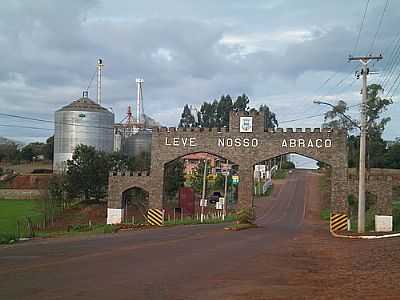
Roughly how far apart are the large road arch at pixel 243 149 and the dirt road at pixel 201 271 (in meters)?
26.9

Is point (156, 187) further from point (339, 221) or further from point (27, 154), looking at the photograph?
point (27, 154)

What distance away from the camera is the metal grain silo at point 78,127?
89.9 metres

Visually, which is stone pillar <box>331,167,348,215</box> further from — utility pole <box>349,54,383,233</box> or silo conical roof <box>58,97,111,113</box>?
silo conical roof <box>58,97,111,113</box>

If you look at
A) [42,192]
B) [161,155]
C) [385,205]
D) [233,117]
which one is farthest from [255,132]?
[42,192]

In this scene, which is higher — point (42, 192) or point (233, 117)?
point (233, 117)

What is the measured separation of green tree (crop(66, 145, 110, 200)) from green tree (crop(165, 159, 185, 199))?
7720 millimetres

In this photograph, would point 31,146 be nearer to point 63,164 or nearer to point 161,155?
point 63,164

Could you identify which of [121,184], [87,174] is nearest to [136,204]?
[87,174]

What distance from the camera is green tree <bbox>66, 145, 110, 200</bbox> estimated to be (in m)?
65.9

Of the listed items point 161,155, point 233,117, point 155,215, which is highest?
point 233,117

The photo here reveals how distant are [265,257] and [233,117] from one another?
113 ft

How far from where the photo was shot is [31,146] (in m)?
140

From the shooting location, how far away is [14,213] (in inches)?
2564

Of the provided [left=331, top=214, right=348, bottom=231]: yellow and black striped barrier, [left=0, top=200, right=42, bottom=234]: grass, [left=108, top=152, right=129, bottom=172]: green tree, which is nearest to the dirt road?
[left=331, top=214, right=348, bottom=231]: yellow and black striped barrier
